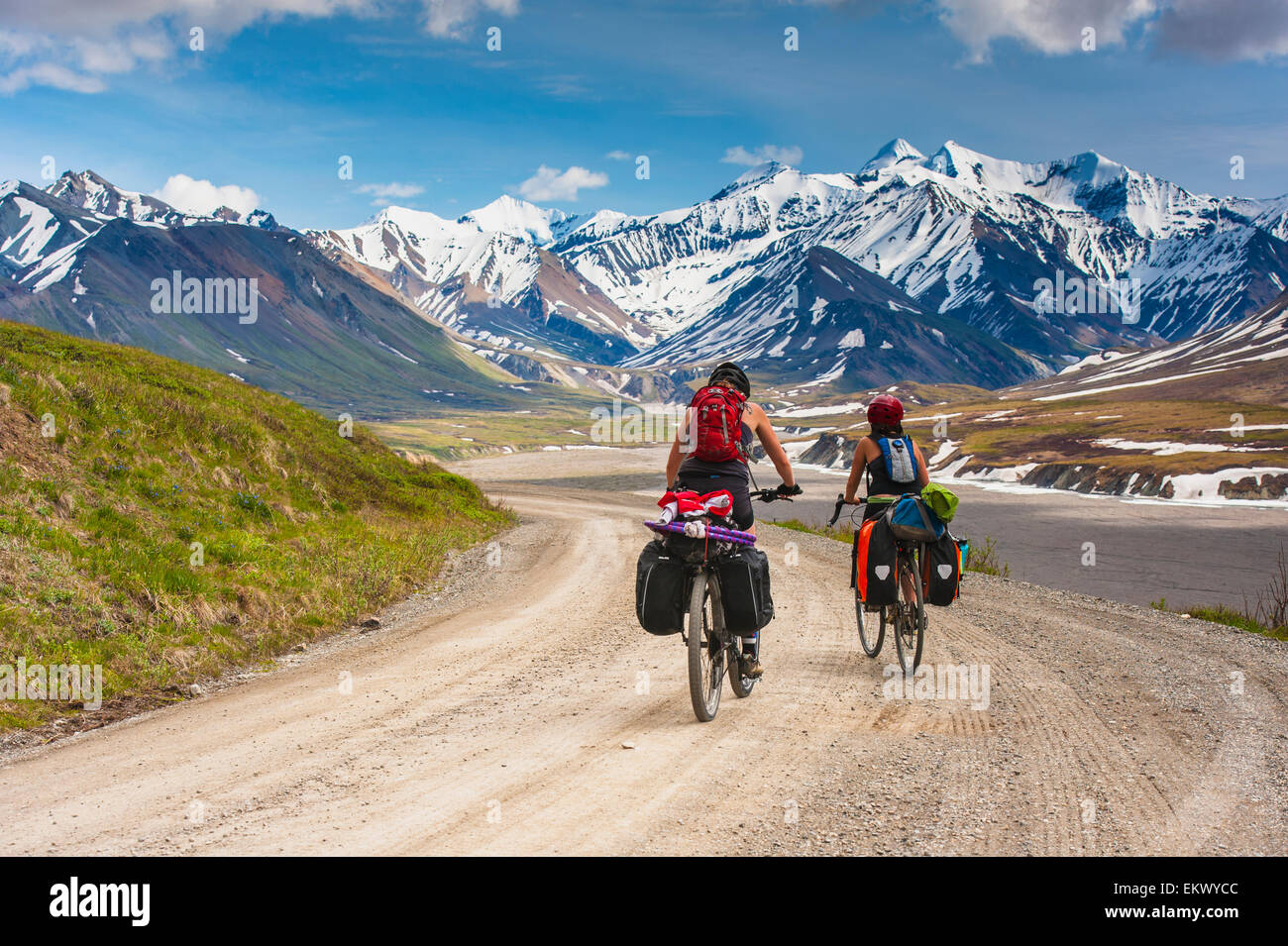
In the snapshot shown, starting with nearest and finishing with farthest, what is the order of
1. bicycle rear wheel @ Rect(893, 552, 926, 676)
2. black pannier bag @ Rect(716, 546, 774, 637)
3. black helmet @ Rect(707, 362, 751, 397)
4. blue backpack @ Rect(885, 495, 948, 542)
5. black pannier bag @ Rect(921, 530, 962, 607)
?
black pannier bag @ Rect(716, 546, 774, 637)
black helmet @ Rect(707, 362, 751, 397)
blue backpack @ Rect(885, 495, 948, 542)
black pannier bag @ Rect(921, 530, 962, 607)
bicycle rear wheel @ Rect(893, 552, 926, 676)

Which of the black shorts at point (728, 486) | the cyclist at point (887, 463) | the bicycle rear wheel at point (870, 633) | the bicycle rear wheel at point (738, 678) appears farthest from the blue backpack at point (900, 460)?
the bicycle rear wheel at point (738, 678)

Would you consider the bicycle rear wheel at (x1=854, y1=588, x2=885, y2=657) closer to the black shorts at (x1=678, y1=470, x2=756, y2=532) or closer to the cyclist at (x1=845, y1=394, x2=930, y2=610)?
the cyclist at (x1=845, y1=394, x2=930, y2=610)

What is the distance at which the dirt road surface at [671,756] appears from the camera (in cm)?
580

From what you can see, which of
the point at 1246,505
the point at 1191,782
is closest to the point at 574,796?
the point at 1191,782

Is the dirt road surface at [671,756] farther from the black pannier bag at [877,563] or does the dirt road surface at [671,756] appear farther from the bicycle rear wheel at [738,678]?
the black pannier bag at [877,563]

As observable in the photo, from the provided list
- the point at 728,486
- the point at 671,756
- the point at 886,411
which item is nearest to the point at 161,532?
the point at 728,486

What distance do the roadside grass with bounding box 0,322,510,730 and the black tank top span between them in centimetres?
857

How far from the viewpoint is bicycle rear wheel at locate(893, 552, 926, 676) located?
1056 cm

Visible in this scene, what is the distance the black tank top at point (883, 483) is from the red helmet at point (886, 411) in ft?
1.06

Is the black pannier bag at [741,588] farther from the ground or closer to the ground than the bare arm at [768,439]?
closer to the ground

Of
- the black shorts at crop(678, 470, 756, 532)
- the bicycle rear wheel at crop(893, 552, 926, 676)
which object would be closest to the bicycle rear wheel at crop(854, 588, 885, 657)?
the bicycle rear wheel at crop(893, 552, 926, 676)

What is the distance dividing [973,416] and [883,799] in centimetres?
17498
